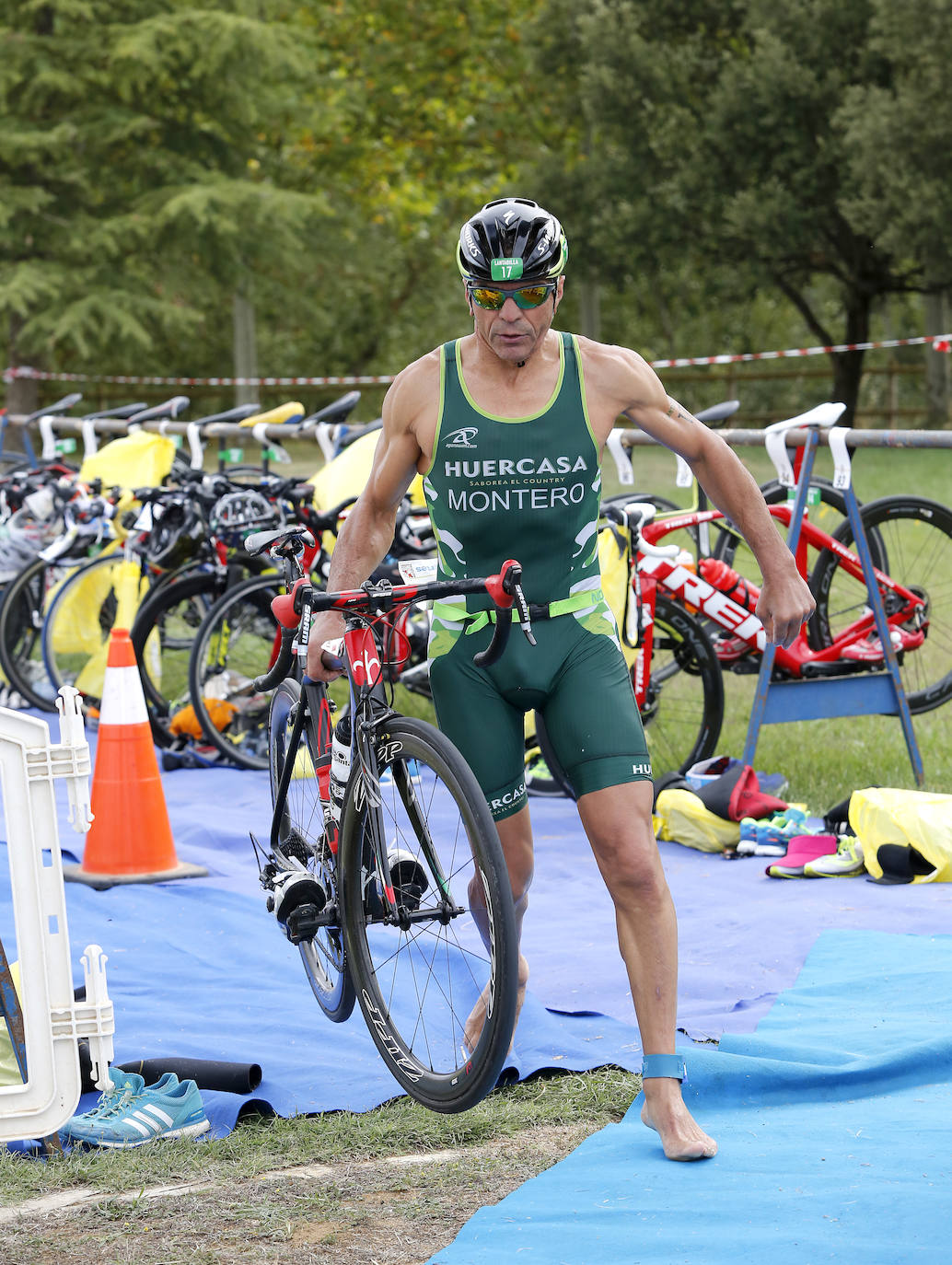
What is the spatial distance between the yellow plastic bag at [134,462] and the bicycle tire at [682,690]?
2.89 meters

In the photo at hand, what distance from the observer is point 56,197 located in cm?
2628

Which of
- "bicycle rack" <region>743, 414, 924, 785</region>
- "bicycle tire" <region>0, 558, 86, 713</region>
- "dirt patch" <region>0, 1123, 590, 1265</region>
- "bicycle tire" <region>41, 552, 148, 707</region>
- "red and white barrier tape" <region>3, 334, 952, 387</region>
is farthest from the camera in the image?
"red and white barrier tape" <region>3, 334, 952, 387</region>

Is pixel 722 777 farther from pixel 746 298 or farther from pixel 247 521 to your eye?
pixel 746 298

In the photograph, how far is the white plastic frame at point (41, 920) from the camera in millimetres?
3275

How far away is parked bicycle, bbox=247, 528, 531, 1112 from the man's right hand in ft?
0.18

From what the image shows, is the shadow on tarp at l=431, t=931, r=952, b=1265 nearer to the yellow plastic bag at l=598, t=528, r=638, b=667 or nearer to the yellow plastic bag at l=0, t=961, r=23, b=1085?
the yellow plastic bag at l=0, t=961, r=23, b=1085

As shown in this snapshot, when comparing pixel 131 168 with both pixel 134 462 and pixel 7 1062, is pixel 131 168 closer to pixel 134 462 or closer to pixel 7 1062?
pixel 134 462

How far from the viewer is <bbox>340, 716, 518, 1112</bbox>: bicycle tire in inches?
130

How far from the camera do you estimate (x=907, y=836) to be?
5.76 metres

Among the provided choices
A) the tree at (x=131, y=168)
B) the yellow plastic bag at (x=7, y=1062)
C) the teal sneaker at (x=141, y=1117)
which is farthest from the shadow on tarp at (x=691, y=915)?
the tree at (x=131, y=168)

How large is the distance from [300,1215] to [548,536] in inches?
61.8

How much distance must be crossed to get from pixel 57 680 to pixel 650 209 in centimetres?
2289

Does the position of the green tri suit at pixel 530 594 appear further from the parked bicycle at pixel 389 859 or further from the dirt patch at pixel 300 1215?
the dirt patch at pixel 300 1215

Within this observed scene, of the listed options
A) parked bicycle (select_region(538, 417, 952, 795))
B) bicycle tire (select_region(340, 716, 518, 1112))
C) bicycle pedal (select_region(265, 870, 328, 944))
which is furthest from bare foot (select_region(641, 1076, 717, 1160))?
parked bicycle (select_region(538, 417, 952, 795))
